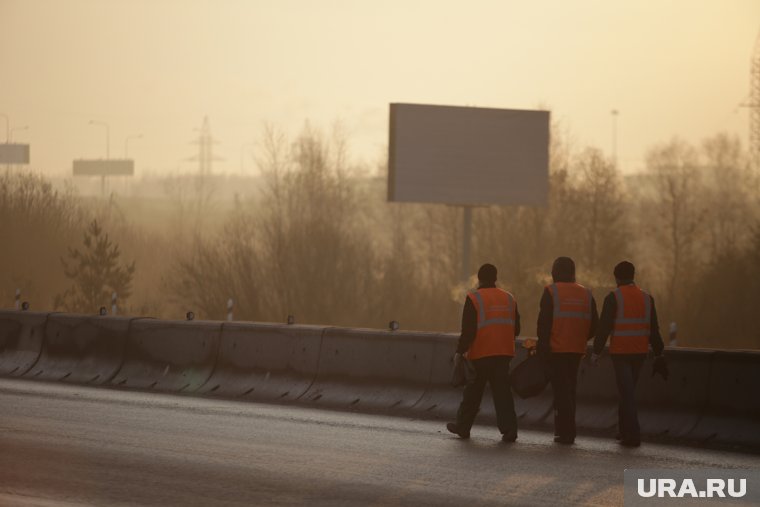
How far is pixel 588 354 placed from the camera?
1563 cm

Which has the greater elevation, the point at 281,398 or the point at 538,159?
the point at 538,159

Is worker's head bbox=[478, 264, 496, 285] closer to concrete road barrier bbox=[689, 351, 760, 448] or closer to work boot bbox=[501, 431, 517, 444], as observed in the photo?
work boot bbox=[501, 431, 517, 444]

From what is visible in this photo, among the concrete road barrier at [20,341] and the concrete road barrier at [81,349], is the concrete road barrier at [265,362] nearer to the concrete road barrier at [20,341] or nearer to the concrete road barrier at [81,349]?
the concrete road barrier at [81,349]

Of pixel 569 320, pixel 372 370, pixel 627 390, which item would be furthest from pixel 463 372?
pixel 372 370

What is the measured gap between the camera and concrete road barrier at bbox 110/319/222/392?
69.4ft

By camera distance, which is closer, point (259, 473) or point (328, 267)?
point (259, 473)

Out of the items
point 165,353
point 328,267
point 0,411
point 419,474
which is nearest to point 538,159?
point 328,267

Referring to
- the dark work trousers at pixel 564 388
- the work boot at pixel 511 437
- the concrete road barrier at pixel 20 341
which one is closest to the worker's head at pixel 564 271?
the dark work trousers at pixel 564 388

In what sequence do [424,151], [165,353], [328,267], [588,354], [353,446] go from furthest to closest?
[328,267], [424,151], [165,353], [588,354], [353,446]

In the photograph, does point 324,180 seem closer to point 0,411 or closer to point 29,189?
point 29,189

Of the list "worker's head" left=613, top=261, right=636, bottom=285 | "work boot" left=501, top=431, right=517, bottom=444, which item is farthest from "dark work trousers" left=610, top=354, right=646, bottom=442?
"work boot" left=501, top=431, right=517, bottom=444

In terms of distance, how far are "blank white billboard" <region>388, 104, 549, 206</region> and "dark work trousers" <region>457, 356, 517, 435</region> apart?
154 feet

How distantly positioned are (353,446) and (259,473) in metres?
2.20

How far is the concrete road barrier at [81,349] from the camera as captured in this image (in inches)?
885
